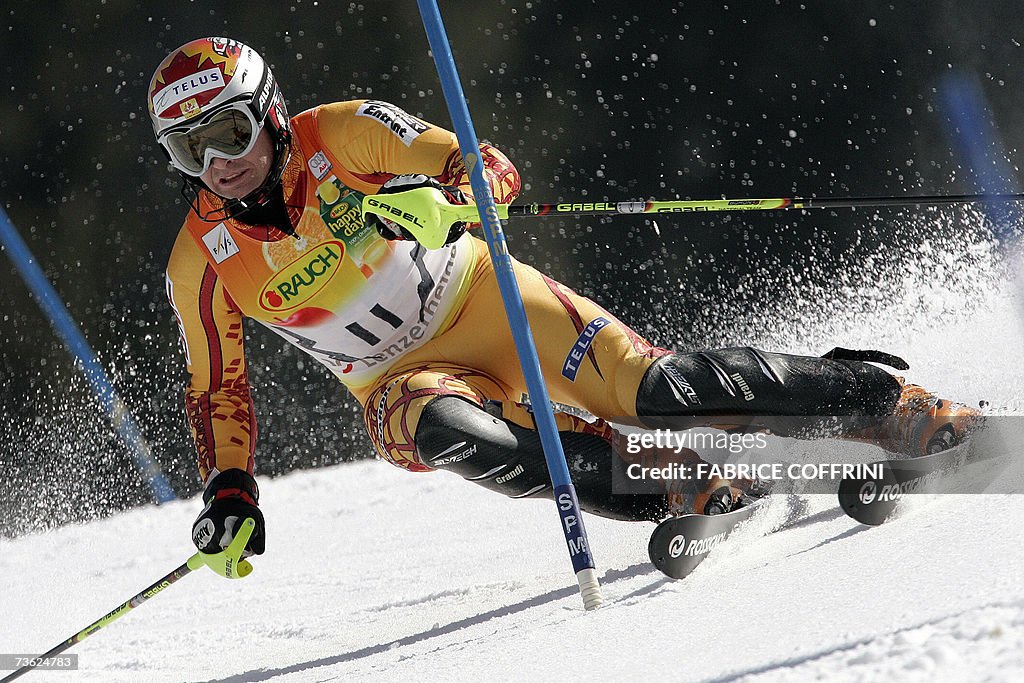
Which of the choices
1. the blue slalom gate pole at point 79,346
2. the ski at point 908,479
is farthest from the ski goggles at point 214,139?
the blue slalom gate pole at point 79,346

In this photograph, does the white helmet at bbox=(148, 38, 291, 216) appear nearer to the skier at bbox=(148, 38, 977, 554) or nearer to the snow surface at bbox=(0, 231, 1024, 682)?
the skier at bbox=(148, 38, 977, 554)

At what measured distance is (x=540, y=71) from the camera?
18.2 ft

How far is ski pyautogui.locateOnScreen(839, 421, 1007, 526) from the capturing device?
2072mm

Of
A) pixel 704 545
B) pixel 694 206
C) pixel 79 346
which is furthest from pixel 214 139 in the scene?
pixel 79 346

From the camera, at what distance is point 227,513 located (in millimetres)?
2473

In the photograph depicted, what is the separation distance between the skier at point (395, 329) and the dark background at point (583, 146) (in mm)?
2853

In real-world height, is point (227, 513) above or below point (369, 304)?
below

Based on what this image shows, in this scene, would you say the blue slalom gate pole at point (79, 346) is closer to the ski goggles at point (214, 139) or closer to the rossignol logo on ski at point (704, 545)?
the ski goggles at point (214, 139)

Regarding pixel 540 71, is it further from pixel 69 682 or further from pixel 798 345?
pixel 69 682

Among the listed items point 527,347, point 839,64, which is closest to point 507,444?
point 527,347

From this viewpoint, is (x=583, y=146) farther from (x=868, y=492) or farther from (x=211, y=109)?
(x=868, y=492)

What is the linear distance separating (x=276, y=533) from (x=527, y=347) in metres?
2.33

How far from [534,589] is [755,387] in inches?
29.2
